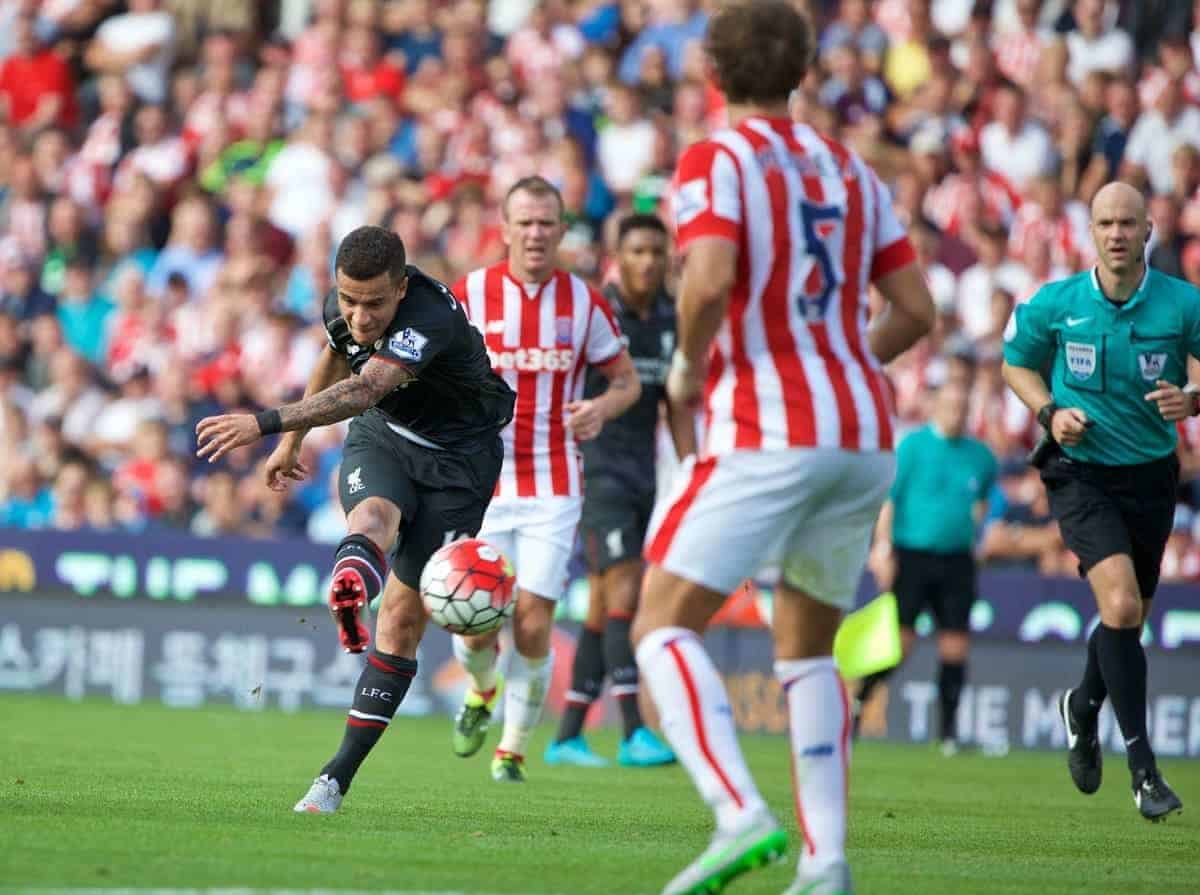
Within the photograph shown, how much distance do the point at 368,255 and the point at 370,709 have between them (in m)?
1.74

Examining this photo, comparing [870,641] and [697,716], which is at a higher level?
[697,716]

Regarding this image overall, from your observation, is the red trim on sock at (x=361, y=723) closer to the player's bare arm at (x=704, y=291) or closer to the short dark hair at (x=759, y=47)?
the player's bare arm at (x=704, y=291)

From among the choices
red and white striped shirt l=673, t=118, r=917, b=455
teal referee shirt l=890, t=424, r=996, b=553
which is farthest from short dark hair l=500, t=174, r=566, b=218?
teal referee shirt l=890, t=424, r=996, b=553

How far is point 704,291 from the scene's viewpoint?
5.65 m

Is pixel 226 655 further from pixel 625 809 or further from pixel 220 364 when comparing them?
pixel 625 809

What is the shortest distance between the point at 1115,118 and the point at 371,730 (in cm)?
1243

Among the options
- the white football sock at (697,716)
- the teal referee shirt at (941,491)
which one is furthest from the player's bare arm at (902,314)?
the teal referee shirt at (941,491)

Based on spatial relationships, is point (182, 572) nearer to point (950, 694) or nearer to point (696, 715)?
point (950, 694)

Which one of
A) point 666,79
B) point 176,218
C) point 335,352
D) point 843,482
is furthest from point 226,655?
point 843,482

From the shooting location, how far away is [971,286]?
58.0 ft

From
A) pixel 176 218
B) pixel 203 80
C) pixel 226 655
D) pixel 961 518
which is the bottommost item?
pixel 226 655

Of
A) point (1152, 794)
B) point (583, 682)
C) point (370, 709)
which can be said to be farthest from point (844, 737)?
point (583, 682)

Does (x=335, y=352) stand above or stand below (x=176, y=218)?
below

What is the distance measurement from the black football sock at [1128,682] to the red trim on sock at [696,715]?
4093 mm
